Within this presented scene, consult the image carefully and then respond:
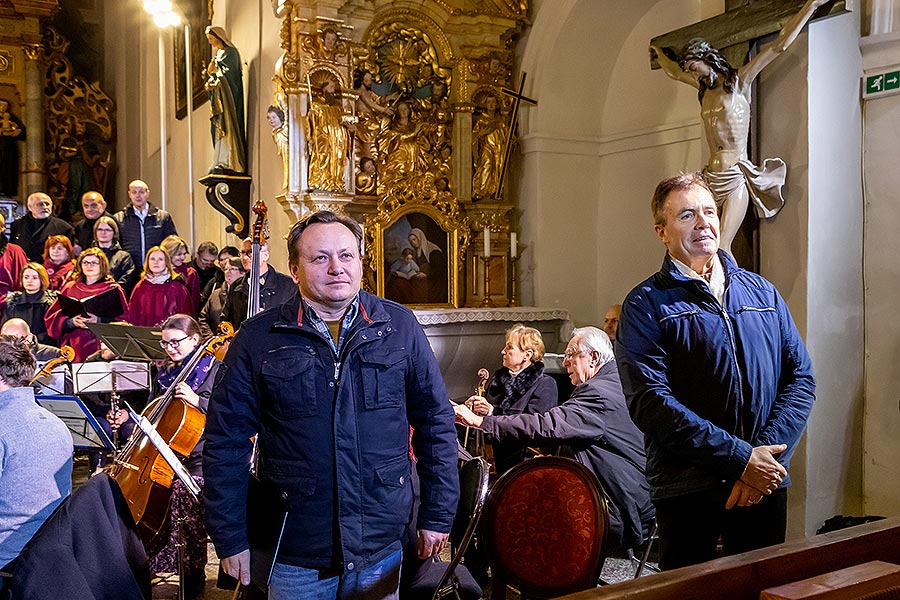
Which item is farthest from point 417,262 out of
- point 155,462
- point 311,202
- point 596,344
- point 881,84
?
point 155,462

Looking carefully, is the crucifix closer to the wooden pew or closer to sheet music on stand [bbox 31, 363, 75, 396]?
the wooden pew

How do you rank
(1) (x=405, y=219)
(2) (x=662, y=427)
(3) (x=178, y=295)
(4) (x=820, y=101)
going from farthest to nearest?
(1) (x=405, y=219)
(3) (x=178, y=295)
(4) (x=820, y=101)
(2) (x=662, y=427)

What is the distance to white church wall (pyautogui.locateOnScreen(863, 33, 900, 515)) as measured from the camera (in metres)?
5.02

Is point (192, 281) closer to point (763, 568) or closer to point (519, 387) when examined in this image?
point (519, 387)

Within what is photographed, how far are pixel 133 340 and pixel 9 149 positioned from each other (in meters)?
9.90

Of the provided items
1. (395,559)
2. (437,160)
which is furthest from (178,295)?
(395,559)

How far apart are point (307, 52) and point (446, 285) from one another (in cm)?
248

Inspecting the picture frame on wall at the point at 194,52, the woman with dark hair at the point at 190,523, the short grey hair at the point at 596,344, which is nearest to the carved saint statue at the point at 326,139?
the picture frame on wall at the point at 194,52

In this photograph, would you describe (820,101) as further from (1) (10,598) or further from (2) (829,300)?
(1) (10,598)

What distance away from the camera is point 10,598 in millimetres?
2199

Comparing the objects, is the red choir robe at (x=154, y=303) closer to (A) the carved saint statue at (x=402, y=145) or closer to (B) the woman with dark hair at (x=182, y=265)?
(B) the woman with dark hair at (x=182, y=265)

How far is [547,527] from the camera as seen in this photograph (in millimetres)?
2980

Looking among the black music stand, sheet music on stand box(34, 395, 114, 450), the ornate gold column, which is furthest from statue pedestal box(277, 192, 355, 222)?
the ornate gold column

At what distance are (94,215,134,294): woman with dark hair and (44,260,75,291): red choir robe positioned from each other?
34 cm
